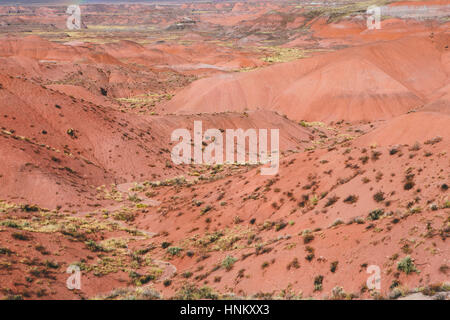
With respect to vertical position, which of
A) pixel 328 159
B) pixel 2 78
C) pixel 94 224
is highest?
pixel 2 78

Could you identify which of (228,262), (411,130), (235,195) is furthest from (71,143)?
(411,130)

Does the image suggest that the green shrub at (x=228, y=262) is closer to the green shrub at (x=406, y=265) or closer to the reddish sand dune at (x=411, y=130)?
the green shrub at (x=406, y=265)

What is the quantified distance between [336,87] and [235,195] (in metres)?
41.2

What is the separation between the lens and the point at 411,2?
477 feet

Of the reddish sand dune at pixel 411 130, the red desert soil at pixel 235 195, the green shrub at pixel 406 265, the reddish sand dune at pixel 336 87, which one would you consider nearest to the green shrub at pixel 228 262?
the red desert soil at pixel 235 195

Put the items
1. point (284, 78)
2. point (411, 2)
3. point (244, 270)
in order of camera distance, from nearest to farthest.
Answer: point (244, 270) → point (284, 78) → point (411, 2)

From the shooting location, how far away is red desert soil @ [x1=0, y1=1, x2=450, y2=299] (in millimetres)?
12656

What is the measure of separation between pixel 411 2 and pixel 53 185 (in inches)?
6009

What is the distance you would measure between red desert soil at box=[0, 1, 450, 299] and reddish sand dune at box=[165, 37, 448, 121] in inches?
10.5

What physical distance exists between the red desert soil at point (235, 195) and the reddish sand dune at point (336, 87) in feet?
0.87

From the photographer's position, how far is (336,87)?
59.6 m
